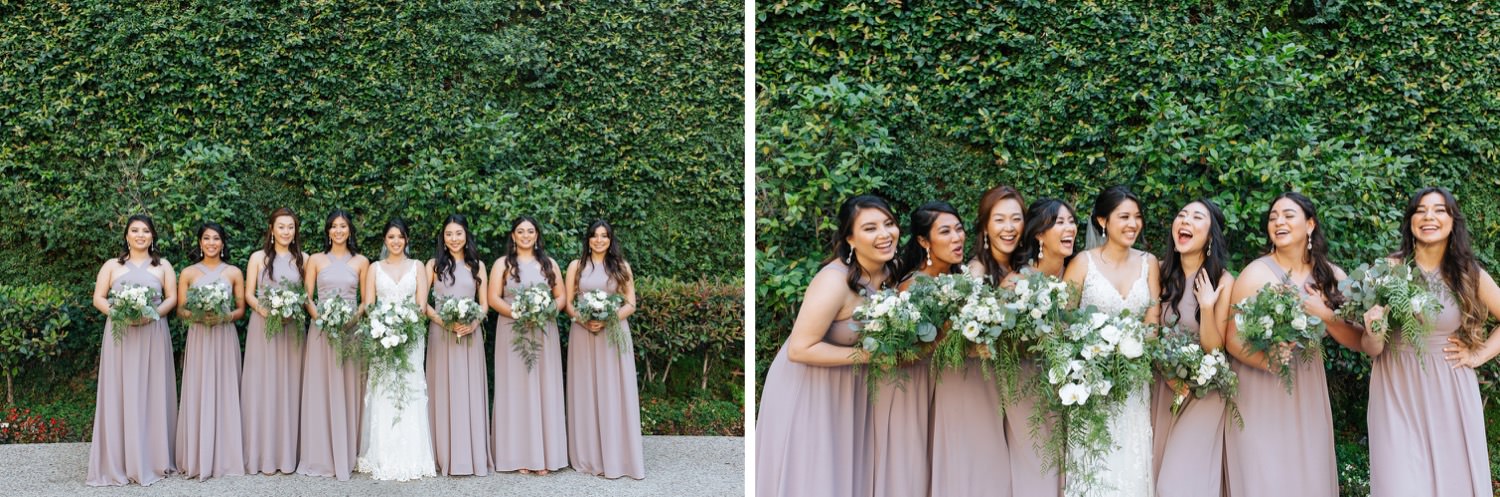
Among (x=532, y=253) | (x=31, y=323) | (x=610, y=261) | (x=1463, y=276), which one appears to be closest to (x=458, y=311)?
(x=532, y=253)

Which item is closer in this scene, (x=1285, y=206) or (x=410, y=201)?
(x=1285, y=206)

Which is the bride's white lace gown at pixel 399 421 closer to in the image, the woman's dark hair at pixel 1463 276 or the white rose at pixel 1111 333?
the white rose at pixel 1111 333

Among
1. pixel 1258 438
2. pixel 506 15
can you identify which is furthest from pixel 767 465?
pixel 506 15

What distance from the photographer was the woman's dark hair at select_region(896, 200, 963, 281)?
4.48 metres

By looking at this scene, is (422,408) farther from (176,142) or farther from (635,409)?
(176,142)

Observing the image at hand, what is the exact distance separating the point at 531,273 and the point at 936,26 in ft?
11.2

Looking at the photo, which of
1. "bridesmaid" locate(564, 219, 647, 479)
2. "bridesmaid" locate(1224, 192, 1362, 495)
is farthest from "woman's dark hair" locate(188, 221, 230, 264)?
"bridesmaid" locate(1224, 192, 1362, 495)

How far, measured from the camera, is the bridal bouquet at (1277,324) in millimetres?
4031

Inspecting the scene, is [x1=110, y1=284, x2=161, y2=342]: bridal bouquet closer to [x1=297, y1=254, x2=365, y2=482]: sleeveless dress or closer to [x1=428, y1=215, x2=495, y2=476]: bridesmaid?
[x1=297, y1=254, x2=365, y2=482]: sleeveless dress

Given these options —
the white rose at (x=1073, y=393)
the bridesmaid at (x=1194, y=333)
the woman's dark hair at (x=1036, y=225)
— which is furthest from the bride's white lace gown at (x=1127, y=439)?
the white rose at (x=1073, y=393)

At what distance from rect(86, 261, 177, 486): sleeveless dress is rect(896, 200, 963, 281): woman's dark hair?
16.9 ft

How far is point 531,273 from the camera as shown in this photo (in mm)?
6543

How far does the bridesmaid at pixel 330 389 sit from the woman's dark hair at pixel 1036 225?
4.45 m

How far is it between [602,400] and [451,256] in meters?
1.49
